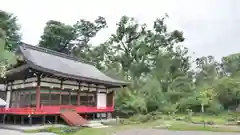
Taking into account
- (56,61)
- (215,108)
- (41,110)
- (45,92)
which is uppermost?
(56,61)

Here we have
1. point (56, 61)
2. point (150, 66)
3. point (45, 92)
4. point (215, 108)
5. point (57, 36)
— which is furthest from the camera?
point (57, 36)

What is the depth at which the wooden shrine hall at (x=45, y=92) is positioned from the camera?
60.0ft

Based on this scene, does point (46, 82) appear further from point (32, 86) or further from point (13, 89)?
point (13, 89)

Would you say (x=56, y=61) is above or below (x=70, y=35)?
below

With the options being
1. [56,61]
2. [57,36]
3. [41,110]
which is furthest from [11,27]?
[41,110]

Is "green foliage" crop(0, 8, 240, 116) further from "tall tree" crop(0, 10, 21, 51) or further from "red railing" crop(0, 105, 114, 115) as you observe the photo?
"red railing" crop(0, 105, 114, 115)

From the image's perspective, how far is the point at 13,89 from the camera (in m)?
21.7

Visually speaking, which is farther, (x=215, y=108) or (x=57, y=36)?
(x=57, y=36)

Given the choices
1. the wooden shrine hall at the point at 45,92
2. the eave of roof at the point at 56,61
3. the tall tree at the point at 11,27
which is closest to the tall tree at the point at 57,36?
the tall tree at the point at 11,27

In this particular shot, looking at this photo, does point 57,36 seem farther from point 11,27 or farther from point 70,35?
point 11,27

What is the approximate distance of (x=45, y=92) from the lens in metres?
19.5

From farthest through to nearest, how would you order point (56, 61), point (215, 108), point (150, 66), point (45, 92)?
point (150, 66) → point (215, 108) → point (56, 61) → point (45, 92)

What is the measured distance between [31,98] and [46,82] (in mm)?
1848

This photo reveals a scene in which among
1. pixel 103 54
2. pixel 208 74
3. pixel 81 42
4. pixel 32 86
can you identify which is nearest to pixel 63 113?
pixel 32 86
